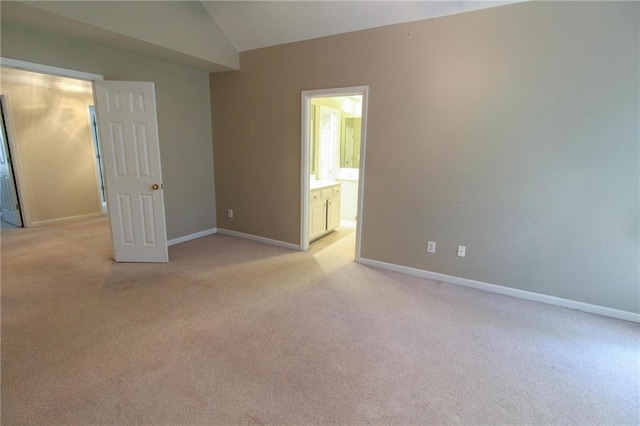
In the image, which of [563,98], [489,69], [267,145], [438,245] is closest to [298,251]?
[267,145]

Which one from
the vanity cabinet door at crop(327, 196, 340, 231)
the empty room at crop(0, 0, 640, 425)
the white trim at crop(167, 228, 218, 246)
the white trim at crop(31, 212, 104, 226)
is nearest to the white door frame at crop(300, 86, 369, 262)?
the empty room at crop(0, 0, 640, 425)

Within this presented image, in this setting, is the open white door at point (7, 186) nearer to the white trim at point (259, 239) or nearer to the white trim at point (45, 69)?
the white trim at point (45, 69)

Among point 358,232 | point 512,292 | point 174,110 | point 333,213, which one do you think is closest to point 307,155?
point 358,232

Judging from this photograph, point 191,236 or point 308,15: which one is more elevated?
point 308,15

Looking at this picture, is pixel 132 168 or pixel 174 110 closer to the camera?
pixel 132 168

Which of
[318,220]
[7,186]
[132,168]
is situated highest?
[132,168]

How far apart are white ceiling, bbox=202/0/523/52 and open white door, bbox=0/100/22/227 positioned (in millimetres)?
3961

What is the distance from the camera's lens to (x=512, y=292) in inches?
119

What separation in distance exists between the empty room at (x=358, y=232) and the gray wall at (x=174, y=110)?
0.03 m

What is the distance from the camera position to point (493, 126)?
2.84m

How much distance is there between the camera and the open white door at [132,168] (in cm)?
330

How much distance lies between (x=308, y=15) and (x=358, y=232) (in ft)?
8.00

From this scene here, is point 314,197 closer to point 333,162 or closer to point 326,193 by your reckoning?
point 326,193

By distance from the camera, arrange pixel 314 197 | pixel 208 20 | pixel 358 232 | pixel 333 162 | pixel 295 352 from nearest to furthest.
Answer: pixel 295 352 < pixel 208 20 < pixel 358 232 < pixel 314 197 < pixel 333 162
